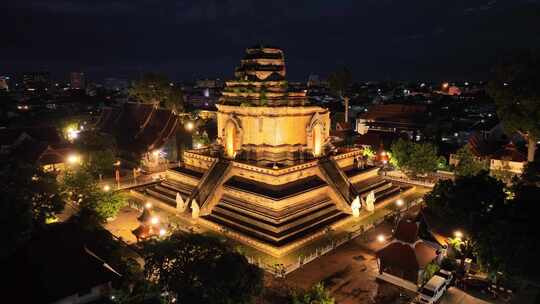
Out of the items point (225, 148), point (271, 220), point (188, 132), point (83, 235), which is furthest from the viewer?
point (188, 132)

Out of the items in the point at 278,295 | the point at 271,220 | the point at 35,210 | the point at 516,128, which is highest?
the point at 516,128

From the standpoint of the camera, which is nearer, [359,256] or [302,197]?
[359,256]

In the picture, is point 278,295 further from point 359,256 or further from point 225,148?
point 225,148

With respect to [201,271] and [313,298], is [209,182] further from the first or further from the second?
[313,298]

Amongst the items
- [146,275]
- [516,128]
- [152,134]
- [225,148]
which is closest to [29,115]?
[152,134]

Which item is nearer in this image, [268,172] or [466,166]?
[268,172]

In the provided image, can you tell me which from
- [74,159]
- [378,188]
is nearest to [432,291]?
[378,188]
